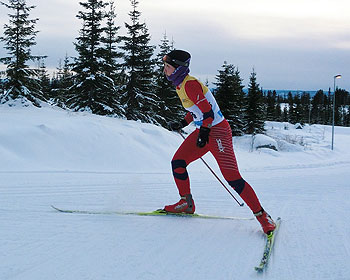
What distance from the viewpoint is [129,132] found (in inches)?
387

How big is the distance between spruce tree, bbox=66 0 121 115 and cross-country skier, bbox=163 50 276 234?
16233mm

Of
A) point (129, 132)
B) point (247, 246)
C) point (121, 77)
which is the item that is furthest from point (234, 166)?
point (121, 77)

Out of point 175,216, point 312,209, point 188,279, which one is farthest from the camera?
point 312,209

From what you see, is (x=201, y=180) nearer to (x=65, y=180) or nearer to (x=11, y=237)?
(x=65, y=180)

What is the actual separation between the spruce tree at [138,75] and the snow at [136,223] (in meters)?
14.9

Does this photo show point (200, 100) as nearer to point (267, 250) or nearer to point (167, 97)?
point (267, 250)

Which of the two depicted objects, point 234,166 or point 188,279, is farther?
point 234,166

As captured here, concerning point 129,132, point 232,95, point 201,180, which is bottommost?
point 201,180

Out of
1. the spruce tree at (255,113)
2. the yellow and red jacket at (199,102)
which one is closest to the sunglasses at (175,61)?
the yellow and red jacket at (199,102)

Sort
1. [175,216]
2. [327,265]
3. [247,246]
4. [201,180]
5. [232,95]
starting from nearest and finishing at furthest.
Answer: [327,265], [247,246], [175,216], [201,180], [232,95]

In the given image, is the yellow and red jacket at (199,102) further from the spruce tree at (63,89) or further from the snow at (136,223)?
the spruce tree at (63,89)

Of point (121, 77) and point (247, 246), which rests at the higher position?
point (121, 77)

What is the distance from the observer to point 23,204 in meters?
4.33

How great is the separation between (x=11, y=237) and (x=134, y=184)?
2.95 meters
